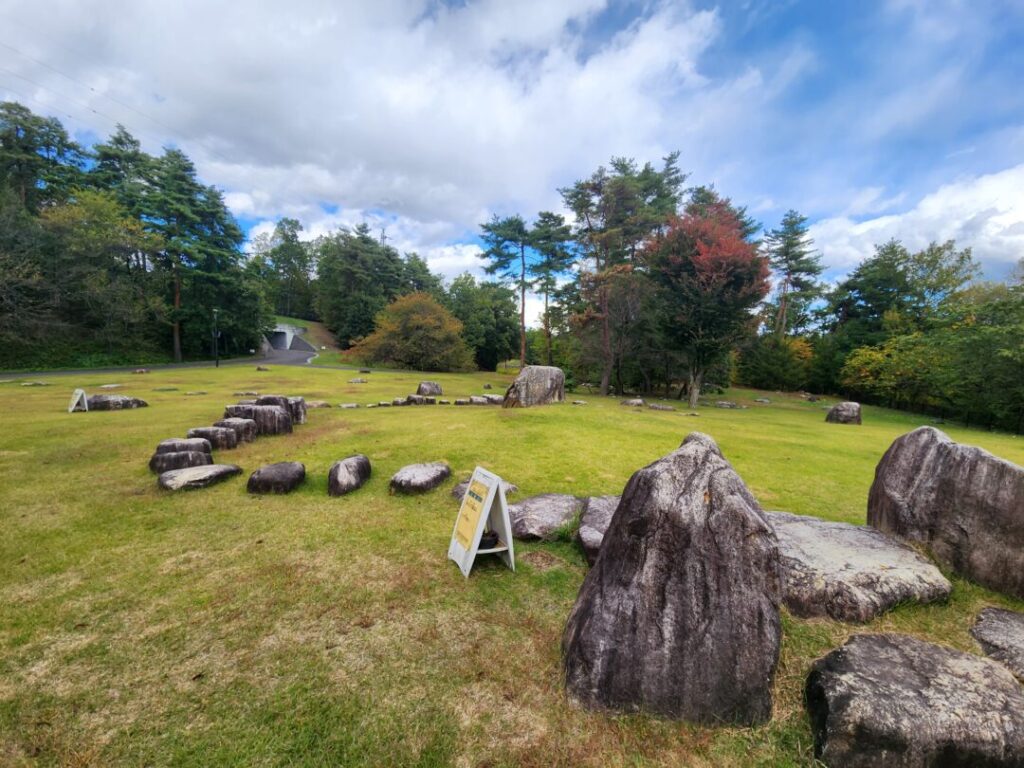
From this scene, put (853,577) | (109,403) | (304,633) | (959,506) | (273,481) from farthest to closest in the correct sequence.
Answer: (109,403)
(273,481)
(959,506)
(853,577)
(304,633)

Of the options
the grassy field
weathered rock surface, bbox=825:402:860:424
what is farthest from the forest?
the grassy field

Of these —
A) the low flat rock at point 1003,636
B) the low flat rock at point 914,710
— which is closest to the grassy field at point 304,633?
the low flat rock at point 1003,636

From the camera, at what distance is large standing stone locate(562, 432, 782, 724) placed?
222cm

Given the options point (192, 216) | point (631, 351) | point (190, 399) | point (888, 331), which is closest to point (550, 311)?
point (631, 351)

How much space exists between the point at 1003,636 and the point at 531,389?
10683mm

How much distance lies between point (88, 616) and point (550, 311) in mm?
26502

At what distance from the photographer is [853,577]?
121 inches

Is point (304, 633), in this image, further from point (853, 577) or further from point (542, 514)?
point (853, 577)

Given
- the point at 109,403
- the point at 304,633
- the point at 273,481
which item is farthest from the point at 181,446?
the point at 109,403

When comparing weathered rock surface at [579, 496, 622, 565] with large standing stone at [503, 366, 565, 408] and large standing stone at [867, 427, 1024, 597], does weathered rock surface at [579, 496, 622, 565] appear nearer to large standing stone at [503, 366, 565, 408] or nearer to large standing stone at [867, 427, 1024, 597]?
large standing stone at [867, 427, 1024, 597]

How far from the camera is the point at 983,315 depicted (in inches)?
766

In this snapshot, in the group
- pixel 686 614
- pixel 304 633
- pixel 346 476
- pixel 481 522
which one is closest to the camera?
pixel 686 614

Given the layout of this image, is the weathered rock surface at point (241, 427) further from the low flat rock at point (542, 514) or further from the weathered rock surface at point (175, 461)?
the low flat rock at point (542, 514)

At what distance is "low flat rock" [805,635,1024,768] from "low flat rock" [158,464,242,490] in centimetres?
676
